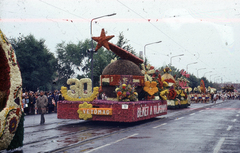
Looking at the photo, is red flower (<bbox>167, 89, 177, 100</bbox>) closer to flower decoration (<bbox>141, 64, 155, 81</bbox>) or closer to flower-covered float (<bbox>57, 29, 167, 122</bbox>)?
flower decoration (<bbox>141, 64, 155, 81</bbox>)

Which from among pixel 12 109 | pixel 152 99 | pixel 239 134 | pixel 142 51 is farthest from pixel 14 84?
pixel 142 51

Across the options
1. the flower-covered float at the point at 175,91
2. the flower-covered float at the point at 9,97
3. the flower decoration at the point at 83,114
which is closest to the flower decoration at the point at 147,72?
the flower decoration at the point at 83,114

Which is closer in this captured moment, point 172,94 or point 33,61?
point 172,94

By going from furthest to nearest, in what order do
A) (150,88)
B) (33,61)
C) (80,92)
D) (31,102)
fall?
(33,61)
(31,102)
(150,88)
(80,92)

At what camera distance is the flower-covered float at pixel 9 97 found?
797cm

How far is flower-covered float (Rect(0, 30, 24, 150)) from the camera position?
7.97 m

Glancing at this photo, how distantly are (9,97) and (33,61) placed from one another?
4626 cm

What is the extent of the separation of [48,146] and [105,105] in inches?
246

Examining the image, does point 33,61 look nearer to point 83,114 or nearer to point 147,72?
point 147,72

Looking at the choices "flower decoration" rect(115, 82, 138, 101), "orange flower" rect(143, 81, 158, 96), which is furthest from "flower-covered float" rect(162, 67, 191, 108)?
"flower decoration" rect(115, 82, 138, 101)

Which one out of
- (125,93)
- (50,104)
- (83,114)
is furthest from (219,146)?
(50,104)

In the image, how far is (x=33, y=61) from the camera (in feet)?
173

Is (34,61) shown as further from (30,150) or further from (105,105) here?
(30,150)

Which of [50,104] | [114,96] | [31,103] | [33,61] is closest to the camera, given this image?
[114,96]
